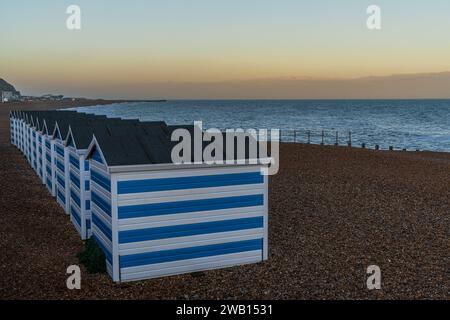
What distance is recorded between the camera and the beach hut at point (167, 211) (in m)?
8.01

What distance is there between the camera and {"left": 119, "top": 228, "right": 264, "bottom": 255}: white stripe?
321 inches

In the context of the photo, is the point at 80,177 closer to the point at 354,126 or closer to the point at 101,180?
the point at 101,180

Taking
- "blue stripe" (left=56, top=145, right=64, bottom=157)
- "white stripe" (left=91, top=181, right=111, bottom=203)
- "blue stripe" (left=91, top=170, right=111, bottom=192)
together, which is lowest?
"white stripe" (left=91, top=181, right=111, bottom=203)

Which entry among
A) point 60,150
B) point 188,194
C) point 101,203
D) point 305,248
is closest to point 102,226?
point 101,203

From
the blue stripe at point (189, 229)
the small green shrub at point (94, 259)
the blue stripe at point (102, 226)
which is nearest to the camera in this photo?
the blue stripe at point (189, 229)

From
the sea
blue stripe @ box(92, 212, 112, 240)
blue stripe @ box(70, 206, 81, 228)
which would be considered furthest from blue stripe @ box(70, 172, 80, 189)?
the sea

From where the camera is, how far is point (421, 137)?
55.7 m

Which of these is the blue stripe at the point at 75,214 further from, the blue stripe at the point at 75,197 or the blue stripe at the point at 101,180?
the blue stripe at the point at 101,180

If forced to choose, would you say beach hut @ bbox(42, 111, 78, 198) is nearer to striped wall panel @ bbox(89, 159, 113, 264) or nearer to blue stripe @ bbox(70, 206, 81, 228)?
blue stripe @ bbox(70, 206, 81, 228)

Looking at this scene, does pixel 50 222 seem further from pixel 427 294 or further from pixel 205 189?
pixel 427 294

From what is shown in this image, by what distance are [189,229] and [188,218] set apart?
0.66 feet

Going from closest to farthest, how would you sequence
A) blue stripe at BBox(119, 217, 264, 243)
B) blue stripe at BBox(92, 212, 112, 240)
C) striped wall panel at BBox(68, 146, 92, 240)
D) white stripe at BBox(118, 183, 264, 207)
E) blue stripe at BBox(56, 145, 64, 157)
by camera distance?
white stripe at BBox(118, 183, 264, 207), blue stripe at BBox(119, 217, 264, 243), blue stripe at BBox(92, 212, 112, 240), striped wall panel at BBox(68, 146, 92, 240), blue stripe at BBox(56, 145, 64, 157)

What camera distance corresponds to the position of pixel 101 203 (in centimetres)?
880

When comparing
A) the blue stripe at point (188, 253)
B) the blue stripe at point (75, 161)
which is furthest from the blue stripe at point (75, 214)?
the blue stripe at point (188, 253)
